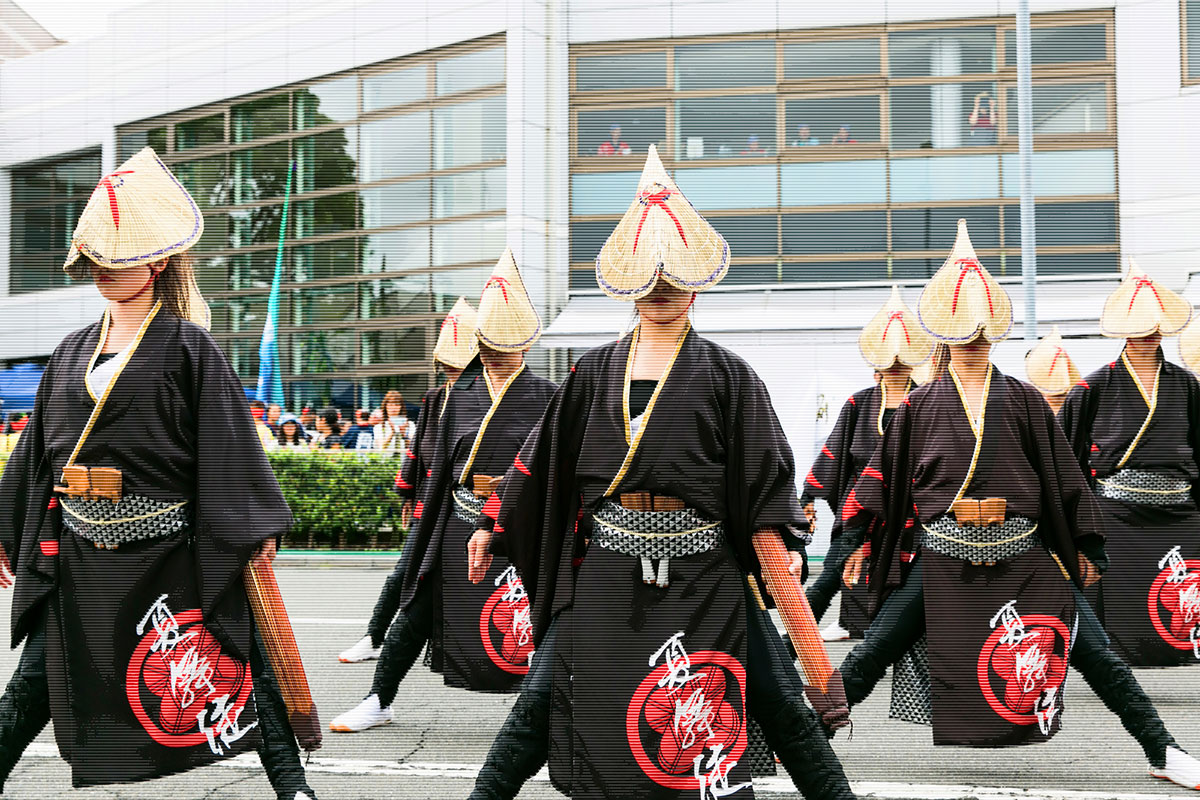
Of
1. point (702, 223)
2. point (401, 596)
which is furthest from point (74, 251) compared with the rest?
point (401, 596)

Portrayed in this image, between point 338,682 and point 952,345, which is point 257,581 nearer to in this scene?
point 952,345

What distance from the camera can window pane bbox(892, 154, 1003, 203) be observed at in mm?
17953

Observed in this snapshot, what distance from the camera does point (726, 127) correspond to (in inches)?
742

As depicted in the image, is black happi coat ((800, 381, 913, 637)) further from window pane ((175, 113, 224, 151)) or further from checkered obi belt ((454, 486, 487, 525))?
window pane ((175, 113, 224, 151))

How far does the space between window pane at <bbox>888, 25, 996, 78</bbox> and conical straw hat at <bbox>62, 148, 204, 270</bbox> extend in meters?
16.0

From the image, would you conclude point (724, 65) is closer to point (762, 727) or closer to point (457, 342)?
point (457, 342)

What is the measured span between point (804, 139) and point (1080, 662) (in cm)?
1464

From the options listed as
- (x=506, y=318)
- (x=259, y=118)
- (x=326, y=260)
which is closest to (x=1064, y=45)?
(x=326, y=260)

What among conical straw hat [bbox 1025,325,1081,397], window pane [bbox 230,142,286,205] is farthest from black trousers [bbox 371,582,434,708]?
window pane [bbox 230,142,286,205]

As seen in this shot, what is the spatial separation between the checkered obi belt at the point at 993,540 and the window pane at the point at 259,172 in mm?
18560

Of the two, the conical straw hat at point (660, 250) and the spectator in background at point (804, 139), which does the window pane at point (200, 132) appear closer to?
the spectator in background at point (804, 139)

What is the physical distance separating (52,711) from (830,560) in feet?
17.5

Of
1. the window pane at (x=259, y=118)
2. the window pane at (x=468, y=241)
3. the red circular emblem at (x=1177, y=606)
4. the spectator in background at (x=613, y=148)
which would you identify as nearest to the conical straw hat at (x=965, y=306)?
the red circular emblem at (x=1177, y=606)

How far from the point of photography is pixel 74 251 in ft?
12.1
